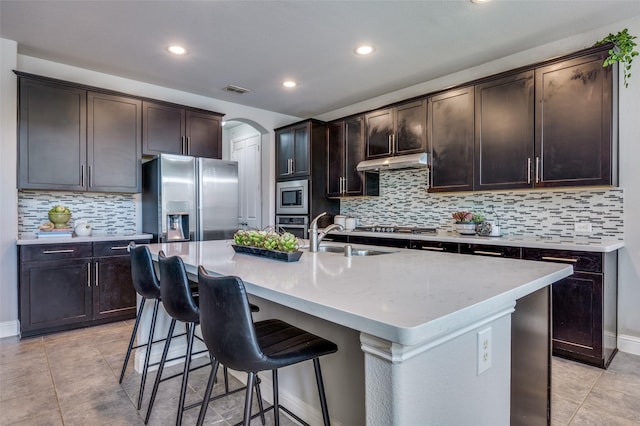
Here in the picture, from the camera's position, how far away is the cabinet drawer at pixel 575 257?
2.51 meters

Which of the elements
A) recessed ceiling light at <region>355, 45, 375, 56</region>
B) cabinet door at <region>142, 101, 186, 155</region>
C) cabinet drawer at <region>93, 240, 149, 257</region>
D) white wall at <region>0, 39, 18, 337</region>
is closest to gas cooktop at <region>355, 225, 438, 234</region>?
recessed ceiling light at <region>355, 45, 375, 56</region>

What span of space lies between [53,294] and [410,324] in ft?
12.1

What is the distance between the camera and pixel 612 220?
2875 millimetres

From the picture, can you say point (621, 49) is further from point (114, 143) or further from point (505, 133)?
point (114, 143)

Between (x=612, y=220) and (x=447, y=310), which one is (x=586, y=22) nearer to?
(x=612, y=220)

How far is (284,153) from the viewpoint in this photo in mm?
5242

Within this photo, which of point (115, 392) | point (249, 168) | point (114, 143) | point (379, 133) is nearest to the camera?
point (115, 392)

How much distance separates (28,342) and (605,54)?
5238 mm

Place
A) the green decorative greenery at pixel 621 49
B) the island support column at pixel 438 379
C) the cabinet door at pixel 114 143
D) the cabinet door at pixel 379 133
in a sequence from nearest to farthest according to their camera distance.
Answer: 1. the island support column at pixel 438 379
2. the green decorative greenery at pixel 621 49
3. the cabinet door at pixel 114 143
4. the cabinet door at pixel 379 133

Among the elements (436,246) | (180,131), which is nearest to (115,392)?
(436,246)

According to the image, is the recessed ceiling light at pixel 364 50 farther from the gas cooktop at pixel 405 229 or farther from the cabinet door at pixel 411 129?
the gas cooktop at pixel 405 229

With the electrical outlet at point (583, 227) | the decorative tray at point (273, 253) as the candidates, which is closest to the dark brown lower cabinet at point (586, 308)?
the electrical outlet at point (583, 227)

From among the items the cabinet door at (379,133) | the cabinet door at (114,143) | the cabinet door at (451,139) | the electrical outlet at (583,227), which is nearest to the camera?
the electrical outlet at (583,227)

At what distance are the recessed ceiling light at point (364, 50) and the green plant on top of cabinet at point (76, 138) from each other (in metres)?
2.47
